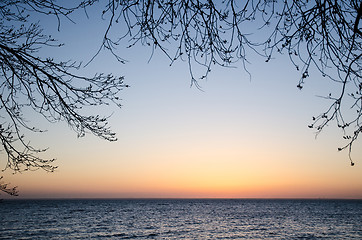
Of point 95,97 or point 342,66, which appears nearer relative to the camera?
point 342,66

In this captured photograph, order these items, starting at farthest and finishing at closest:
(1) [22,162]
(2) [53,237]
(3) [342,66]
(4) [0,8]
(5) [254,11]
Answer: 1. (2) [53,237]
2. (1) [22,162]
3. (4) [0,8]
4. (5) [254,11]
5. (3) [342,66]

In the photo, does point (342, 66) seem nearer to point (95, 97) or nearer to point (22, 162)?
point (95, 97)

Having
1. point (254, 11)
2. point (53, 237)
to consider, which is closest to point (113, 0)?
point (254, 11)

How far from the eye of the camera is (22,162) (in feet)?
13.2

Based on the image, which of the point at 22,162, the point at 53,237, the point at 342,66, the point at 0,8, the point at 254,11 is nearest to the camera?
the point at 342,66

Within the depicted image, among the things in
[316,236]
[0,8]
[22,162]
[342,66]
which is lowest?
[316,236]

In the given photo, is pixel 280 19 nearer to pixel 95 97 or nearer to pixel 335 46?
pixel 335 46

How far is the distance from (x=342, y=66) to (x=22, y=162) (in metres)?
3.68

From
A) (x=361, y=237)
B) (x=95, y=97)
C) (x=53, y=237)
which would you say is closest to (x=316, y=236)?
(x=361, y=237)

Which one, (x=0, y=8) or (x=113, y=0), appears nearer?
(x=113, y=0)

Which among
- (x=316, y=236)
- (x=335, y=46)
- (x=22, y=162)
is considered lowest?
(x=316, y=236)

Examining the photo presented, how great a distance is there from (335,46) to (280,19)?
51 cm

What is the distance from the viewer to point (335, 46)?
273 centimetres

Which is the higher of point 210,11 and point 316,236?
point 210,11
